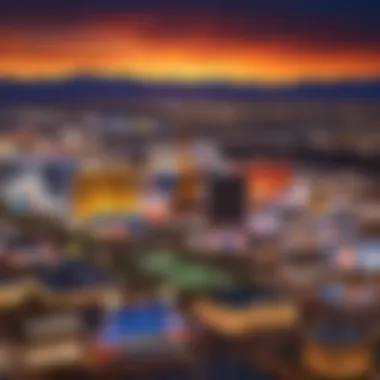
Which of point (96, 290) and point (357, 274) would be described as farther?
point (357, 274)

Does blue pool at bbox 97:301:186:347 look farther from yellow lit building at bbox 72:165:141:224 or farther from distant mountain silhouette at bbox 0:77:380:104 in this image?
distant mountain silhouette at bbox 0:77:380:104

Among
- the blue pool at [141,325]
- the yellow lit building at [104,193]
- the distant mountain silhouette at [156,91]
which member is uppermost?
the distant mountain silhouette at [156,91]

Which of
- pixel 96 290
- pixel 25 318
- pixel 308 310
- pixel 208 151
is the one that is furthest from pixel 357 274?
pixel 25 318

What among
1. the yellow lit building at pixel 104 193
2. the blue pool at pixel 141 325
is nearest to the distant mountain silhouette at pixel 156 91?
the yellow lit building at pixel 104 193

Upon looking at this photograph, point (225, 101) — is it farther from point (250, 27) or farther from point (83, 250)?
point (83, 250)

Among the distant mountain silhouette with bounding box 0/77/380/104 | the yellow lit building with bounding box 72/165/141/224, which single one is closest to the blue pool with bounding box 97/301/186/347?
the yellow lit building with bounding box 72/165/141/224

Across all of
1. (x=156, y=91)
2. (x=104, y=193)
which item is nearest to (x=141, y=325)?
(x=104, y=193)

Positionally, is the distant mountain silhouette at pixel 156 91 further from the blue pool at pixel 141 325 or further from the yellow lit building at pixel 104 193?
the blue pool at pixel 141 325

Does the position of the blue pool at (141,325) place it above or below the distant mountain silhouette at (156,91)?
below
